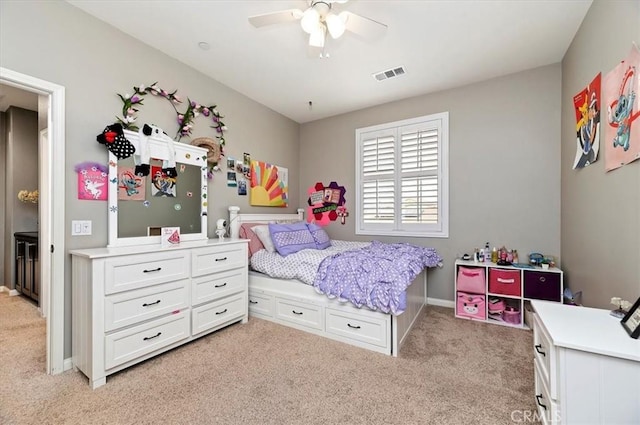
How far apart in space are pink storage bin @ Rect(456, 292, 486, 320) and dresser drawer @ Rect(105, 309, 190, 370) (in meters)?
2.84

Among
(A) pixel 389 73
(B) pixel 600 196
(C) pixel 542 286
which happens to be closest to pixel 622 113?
(B) pixel 600 196

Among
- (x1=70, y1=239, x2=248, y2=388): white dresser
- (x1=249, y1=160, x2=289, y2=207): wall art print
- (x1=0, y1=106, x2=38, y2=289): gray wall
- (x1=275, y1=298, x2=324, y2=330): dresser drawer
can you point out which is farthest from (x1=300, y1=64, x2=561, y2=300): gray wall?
(x1=0, y1=106, x2=38, y2=289): gray wall

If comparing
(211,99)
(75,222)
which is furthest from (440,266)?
(75,222)

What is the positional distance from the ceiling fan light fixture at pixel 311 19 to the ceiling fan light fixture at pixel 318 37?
4 centimetres

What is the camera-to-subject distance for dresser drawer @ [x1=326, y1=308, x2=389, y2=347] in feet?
7.51

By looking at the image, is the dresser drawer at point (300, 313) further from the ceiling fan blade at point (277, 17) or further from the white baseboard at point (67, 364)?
the ceiling fan blade at point (277, 17)

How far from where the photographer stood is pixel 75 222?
82.5 inches

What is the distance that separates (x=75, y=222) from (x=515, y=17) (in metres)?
3.90

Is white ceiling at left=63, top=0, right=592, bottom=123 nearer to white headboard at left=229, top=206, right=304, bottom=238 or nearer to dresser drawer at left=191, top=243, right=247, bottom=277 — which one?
white headboard at left=229, top=206, right=304, bottom=238

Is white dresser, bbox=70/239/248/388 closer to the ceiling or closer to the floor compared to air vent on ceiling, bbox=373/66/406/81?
closer to the floor

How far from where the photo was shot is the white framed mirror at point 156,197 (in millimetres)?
2301

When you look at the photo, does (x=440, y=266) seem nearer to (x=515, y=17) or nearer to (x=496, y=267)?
(x=496, y=267)

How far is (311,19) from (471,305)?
3173mm

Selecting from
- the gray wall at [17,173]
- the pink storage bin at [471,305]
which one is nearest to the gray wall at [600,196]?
the pink storage bin at [471,305]
